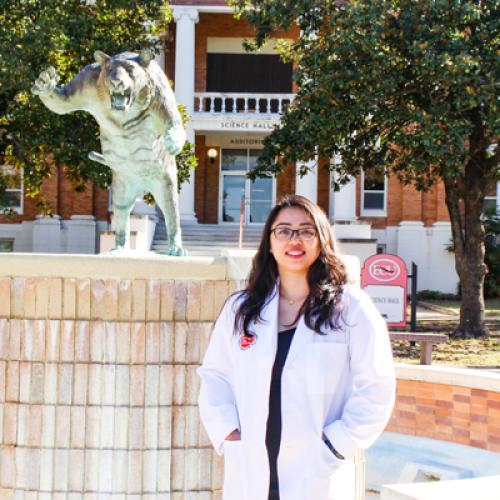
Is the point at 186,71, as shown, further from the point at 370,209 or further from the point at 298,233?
the point at 298,233

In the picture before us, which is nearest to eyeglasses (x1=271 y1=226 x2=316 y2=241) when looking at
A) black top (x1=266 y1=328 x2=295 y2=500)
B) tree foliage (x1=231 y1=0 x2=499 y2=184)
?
black top (x1=266 y1=328 x2=295 y2=500)

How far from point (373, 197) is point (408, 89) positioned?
40.9 feet

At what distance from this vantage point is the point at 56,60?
1438cm

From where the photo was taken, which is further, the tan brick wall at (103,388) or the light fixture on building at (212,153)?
the light fixture on building at (212,153)

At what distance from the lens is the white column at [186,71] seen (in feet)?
75.3

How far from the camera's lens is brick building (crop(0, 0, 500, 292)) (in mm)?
23406

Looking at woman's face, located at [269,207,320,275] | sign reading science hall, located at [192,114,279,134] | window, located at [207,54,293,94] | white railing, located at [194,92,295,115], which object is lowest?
woman's face, located at [269,207,320,275]

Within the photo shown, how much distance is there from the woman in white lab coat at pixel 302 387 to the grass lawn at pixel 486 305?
56.9 ft

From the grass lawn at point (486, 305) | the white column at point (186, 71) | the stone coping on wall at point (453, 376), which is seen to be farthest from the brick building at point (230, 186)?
the stone coping on wall at point (453, 376)

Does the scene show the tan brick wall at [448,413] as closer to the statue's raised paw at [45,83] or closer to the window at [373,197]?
the statue's raised paw at [45,83]

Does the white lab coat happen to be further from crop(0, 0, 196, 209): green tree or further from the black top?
crop(0, 0, 196, 209): green tree

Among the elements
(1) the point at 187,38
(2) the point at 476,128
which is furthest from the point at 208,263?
(1) the point at 187,38

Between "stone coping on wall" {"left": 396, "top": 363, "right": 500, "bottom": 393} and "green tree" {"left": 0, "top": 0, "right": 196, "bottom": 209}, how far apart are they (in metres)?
10.2

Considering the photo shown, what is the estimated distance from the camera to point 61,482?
12.4 feet
